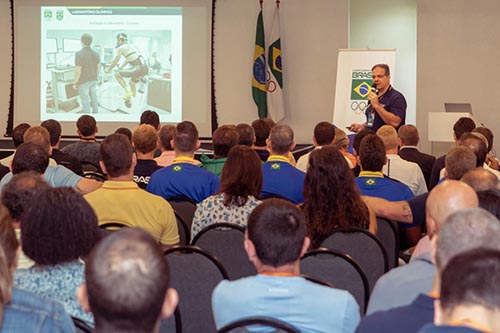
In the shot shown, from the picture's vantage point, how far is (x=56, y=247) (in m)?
2.88

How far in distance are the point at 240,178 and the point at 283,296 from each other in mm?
1993

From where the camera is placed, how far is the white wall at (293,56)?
39.5 ft

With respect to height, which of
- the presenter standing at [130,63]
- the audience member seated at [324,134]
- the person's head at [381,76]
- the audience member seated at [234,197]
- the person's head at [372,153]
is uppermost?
the presenter standing at [130,63]

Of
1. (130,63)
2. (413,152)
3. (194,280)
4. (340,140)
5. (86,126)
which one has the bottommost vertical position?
(194,280)

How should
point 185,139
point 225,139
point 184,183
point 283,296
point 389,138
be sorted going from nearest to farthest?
point 283,296
point 184,183
point 185,139
point 225,139
point 389,138

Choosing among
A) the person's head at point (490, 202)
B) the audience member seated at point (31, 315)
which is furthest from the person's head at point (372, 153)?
the audience member seated at point (31, 315)

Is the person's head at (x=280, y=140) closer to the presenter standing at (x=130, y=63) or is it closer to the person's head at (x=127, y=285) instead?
the person's head at (x=127, y=285)

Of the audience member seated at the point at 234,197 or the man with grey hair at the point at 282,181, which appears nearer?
the audience member seated at the point at 234,197

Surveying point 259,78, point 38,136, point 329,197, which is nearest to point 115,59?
point 259,78

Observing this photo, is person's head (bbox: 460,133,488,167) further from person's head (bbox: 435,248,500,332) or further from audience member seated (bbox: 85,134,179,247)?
person's head (bbox: 435,248,500,332)

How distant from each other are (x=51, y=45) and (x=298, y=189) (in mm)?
7313

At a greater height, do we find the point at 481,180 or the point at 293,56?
the point at 293,56

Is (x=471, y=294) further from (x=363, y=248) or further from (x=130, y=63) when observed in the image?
(x=130, y=63)

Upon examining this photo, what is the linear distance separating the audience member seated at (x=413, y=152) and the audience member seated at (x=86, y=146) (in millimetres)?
2752
